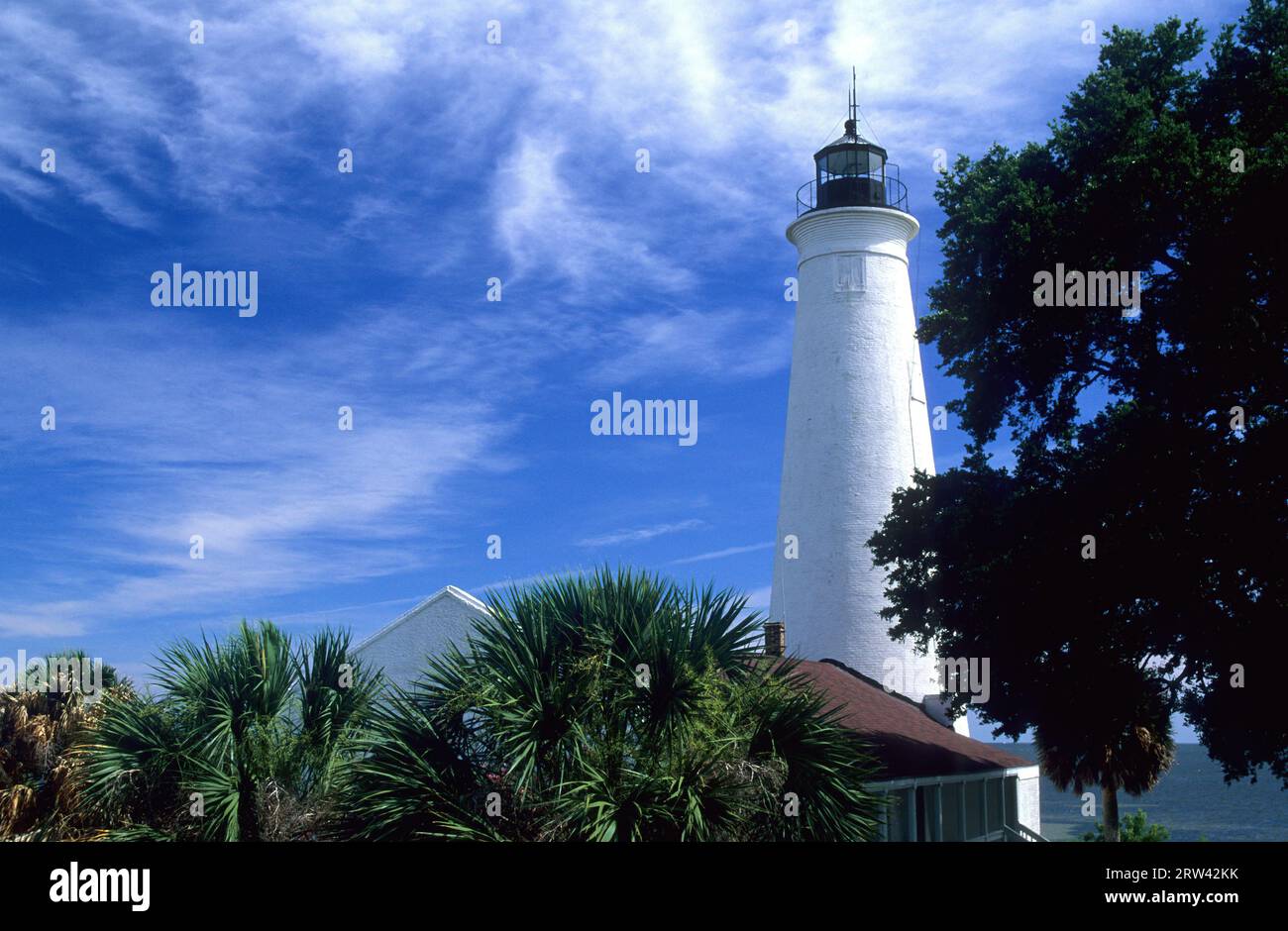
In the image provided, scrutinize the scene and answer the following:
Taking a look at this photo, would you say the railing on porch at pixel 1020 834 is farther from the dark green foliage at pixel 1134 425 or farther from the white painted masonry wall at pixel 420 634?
the white painted masonry wall at pixel 420 634

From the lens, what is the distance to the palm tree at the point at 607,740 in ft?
47.5

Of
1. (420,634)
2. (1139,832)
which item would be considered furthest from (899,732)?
(420,634)

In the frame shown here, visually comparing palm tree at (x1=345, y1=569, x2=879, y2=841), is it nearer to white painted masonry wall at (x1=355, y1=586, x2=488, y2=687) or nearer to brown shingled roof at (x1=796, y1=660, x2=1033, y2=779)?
brown shingled roof at (x1=796, y1=660, x2=1033, y2=779)

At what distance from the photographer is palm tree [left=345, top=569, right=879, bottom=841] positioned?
1448 centimetres

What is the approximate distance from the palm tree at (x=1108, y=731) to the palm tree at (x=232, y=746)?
12.9 m

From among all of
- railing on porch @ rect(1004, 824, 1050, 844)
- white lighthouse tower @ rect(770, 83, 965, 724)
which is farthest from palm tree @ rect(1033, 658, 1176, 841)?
white lighthouse tower @ rect(770, 83, 965, 724)

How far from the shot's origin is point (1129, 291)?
22.8 metres

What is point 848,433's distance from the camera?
34.0 meters

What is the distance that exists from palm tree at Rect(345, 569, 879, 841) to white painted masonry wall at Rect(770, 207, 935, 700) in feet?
55.8

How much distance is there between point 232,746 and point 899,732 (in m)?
14.6

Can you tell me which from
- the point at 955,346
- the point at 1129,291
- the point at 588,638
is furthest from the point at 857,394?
the point at 588,638

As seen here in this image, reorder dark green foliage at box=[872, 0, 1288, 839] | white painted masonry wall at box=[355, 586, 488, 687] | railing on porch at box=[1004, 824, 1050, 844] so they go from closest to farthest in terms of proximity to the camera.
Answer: dark green foliage at box=[872, 0, 1288, 839] → white painted masonry wall at box=[355, 586, 488, 687] → railing on porch at box=[1004, 824, 1050, 844]
